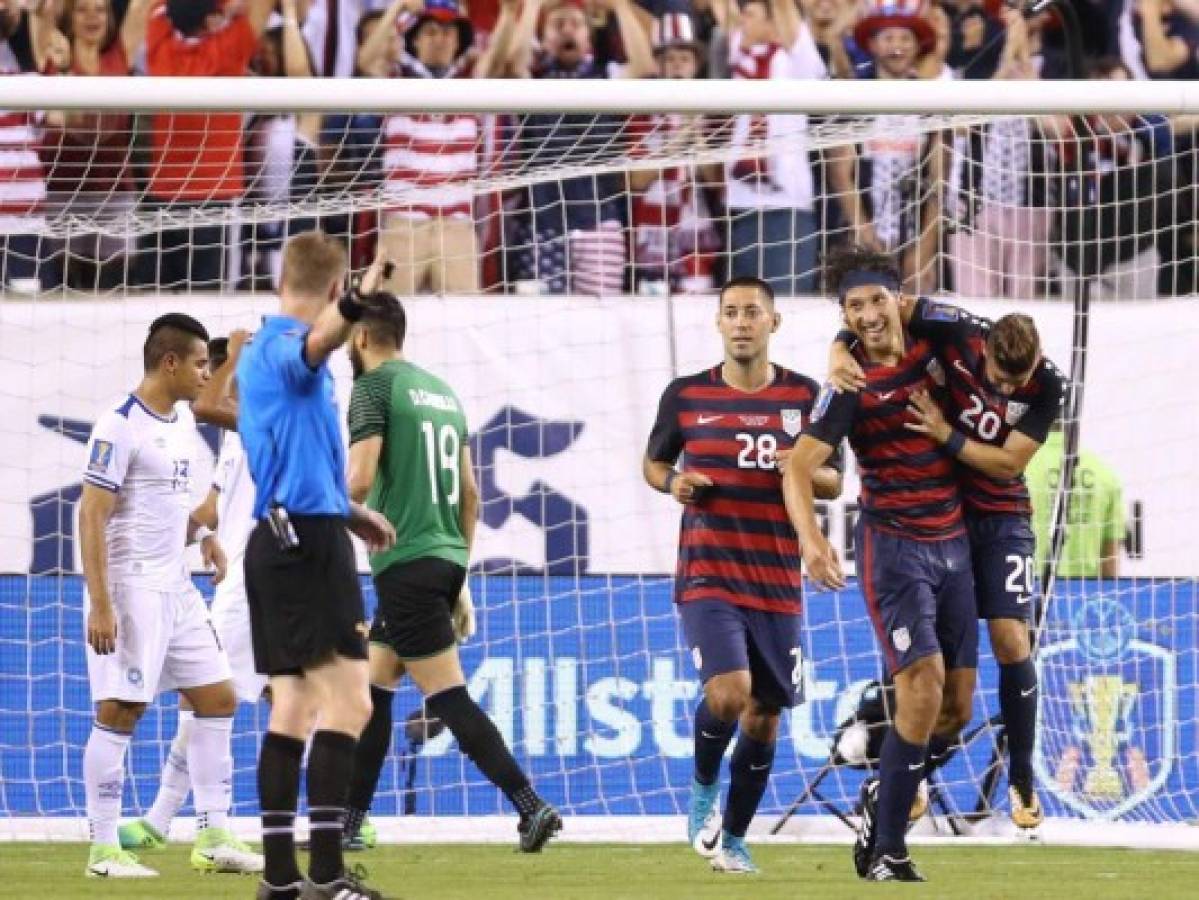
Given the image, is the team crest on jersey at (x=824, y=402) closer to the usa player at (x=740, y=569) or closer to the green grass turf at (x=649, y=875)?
the usa player at (x=740, y=569)

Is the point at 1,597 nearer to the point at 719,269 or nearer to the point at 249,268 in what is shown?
the point at 249,268

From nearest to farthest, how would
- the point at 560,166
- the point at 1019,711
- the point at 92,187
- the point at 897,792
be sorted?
the point at 897,792 < the point at 1019,711 < the point at 560,166 < the point at 92,187

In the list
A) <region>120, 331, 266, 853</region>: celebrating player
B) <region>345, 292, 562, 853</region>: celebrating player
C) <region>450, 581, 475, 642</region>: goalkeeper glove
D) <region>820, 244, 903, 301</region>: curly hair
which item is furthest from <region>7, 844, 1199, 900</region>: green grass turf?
<region>820, 244, 903, 301</region>: curly hair

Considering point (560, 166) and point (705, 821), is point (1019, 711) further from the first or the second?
point (560, 166)

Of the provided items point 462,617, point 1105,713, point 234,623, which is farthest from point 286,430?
point 1105,713

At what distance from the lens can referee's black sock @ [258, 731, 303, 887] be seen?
7.12 m

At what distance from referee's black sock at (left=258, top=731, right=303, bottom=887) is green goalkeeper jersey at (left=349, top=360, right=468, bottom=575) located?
95.2 inches

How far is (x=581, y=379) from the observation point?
12859mm

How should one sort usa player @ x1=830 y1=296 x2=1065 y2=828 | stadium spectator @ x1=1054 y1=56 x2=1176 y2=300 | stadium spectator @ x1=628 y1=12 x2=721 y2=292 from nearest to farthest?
usa player @ x1=830 y1=296 x2=1065 y2=828 → stadium spectator @ x1=1054 y1=56 x2=1176 y2=300 → stadium spectator @ x1=628 y1=12 x2=721 y2=292

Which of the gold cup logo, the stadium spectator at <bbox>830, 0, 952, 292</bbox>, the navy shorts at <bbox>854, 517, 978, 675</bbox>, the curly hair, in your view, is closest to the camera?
the navy shorts at <bbox>854, 517, 978, 675</bbox>

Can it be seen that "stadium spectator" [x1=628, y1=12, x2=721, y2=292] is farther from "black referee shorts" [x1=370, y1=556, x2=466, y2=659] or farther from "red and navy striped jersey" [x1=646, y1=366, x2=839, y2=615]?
"black referee shorts" [x1=370, y1=556, x2=466, y2=659]

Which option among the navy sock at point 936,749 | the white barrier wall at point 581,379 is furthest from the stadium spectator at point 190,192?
the navy sock at point 936,749

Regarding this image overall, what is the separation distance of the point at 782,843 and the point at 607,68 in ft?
19.4

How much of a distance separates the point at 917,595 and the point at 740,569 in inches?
39.1
